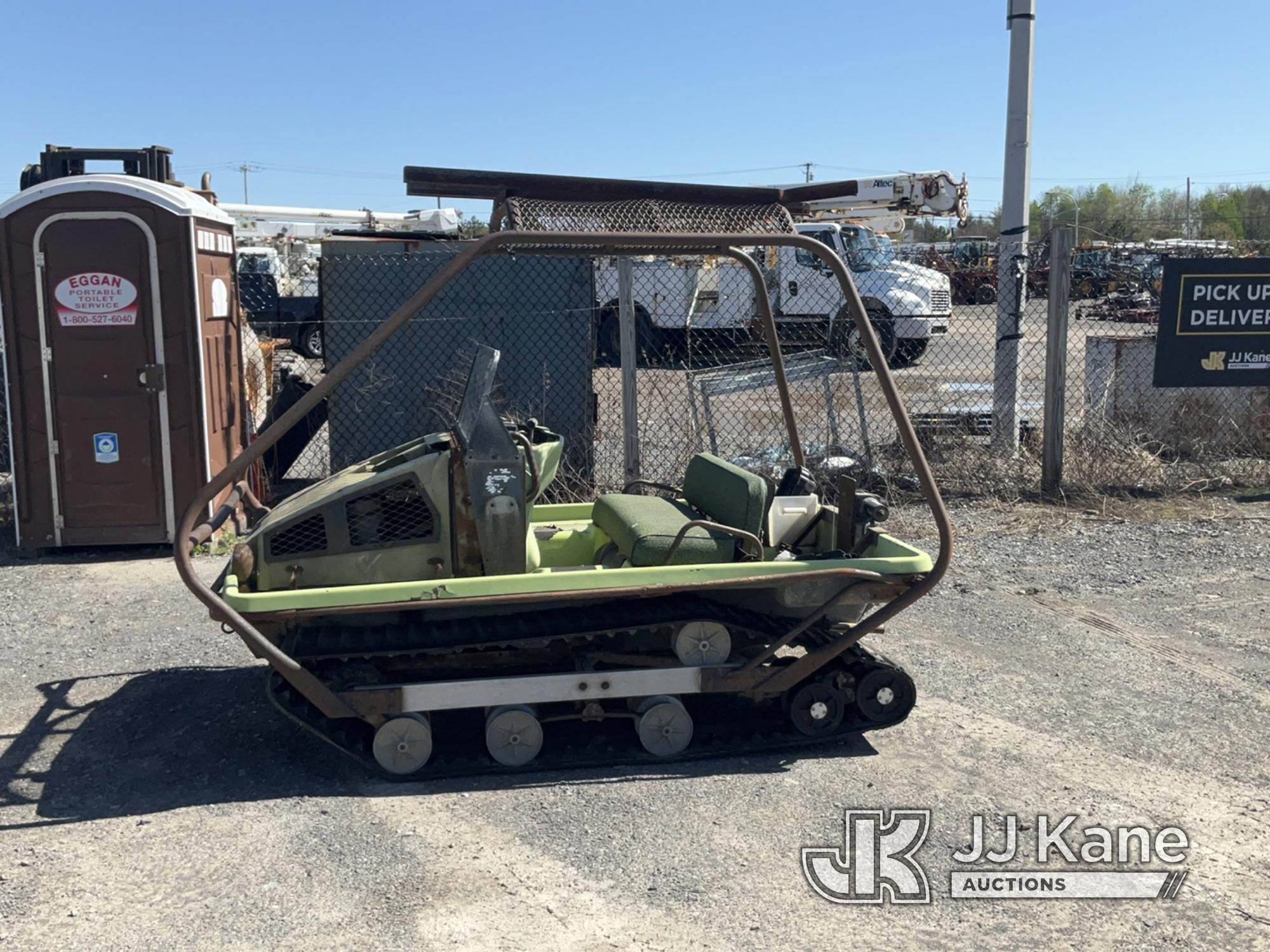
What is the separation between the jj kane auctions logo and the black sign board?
5960 millimetres

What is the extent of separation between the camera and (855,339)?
12.1 meters

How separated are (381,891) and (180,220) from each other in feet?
16.6

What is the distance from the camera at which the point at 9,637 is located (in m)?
5.83

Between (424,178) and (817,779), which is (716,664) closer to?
(817,779)

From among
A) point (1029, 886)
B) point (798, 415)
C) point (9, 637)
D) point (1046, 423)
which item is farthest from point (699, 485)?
point (798, 415)

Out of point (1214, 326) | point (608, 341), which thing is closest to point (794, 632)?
point (1214, 326)

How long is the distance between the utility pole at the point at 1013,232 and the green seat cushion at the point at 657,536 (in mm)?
4678

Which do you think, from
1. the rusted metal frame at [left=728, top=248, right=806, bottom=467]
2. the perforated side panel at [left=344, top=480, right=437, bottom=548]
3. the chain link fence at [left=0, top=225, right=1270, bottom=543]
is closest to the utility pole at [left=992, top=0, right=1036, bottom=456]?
the chain link fence at [left=0, top=225, right=1270, bottom=543]

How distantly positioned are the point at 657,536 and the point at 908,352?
524 inches

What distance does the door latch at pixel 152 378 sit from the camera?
7.20m

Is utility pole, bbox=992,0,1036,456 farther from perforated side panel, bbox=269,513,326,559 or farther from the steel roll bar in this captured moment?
perforated side panel, bbox=269,513,326,559

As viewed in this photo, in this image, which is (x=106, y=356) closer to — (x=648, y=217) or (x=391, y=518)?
(x=391, y=518)

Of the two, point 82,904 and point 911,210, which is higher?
point 911,210

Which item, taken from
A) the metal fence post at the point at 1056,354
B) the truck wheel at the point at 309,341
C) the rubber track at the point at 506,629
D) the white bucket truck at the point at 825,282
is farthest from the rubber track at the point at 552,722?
the truck wheel at the point at 309,341
